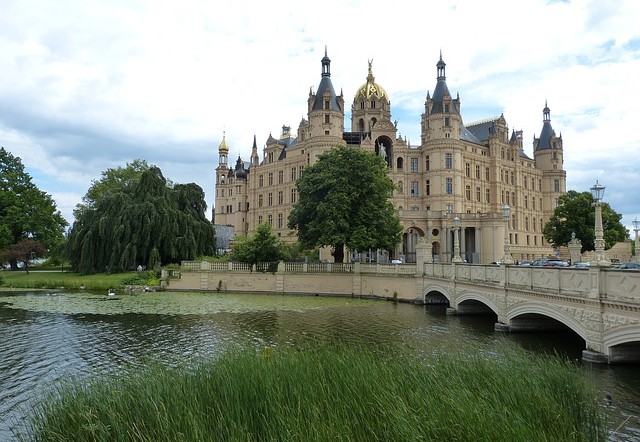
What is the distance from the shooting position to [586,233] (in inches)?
2256

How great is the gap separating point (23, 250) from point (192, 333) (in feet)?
125

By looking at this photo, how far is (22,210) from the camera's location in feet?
173

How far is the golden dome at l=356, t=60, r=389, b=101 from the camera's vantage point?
82.0 m

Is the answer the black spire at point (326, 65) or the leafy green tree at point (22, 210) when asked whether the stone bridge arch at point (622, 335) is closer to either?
the leafy green tree at point (22, 210)

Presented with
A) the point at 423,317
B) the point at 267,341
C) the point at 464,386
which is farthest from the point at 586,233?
the point at 464,386

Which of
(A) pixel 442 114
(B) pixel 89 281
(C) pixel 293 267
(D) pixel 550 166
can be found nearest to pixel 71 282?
(B) pixel 89 281

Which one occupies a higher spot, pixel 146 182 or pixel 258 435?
pixel 146 182

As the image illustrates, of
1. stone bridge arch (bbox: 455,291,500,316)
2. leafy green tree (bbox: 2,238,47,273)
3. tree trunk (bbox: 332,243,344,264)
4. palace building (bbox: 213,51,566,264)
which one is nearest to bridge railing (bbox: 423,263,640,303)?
stone bridge arch (bbox: 455,291,500,316)

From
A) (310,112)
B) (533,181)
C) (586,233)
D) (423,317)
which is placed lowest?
(423,317)

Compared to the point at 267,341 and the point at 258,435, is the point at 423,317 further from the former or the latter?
the point at 258,435

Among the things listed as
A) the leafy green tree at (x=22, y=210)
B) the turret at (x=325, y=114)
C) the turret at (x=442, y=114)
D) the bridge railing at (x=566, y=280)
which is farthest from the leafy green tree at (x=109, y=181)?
the bridge railing at (x=566, y=280)

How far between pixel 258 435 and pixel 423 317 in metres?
20.6

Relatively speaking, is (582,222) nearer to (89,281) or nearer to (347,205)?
(347,205)

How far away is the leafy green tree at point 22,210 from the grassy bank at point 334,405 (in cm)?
5077
